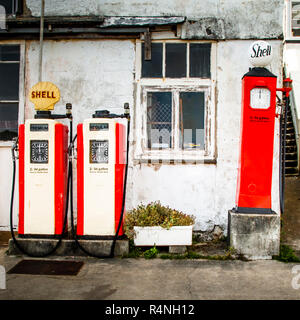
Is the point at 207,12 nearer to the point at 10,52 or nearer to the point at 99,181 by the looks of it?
the point at 99,181

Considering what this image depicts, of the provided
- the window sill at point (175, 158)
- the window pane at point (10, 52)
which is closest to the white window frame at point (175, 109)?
the window sill at point (175, 158)

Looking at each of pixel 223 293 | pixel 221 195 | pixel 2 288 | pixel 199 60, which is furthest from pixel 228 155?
pixel 2 288

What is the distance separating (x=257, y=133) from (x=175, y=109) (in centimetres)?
160

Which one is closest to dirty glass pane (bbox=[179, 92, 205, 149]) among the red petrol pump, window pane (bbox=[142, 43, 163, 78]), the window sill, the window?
the window sill

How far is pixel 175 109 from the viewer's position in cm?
618

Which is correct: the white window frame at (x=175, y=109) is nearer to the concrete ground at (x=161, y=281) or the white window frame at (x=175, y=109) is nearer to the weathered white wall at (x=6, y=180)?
the concrete ground at (x=161, y=281)

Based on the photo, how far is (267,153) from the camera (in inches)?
201

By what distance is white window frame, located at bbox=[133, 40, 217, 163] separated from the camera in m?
6.07

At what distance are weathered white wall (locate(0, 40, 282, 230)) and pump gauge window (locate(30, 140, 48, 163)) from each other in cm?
107

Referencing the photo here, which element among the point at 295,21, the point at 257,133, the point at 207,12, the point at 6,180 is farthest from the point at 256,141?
the point at 295,21

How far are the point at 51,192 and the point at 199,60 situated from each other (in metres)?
3.23
